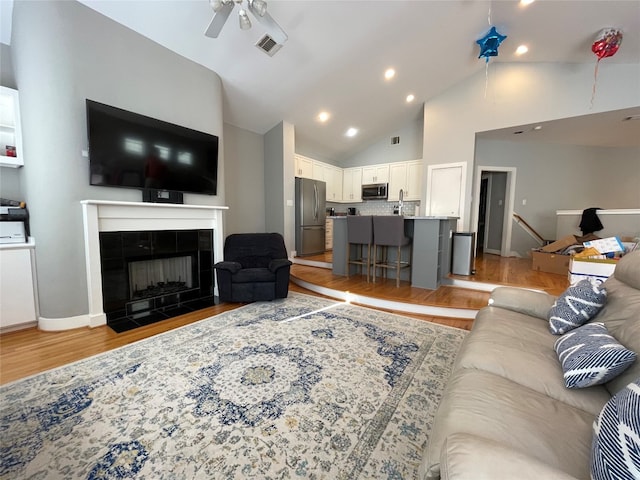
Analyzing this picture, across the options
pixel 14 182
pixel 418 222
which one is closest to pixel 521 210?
pixel 418 222

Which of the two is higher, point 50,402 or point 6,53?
point 6,53

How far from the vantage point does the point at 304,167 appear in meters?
5.88

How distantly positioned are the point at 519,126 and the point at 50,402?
6582 millimetres

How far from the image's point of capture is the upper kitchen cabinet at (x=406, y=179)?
618 centimetres

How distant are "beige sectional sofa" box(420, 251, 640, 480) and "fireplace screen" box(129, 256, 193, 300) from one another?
333 centimetres

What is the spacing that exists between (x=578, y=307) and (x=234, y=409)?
2.07 m

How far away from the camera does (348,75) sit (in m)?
4.24

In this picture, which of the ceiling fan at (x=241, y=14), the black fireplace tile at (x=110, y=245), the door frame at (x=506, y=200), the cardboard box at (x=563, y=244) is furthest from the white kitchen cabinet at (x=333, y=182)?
the black fireplace tile at (x=110, y=245)

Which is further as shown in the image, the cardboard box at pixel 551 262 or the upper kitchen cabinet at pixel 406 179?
the upper kitchen cabinet at pixel 406 179

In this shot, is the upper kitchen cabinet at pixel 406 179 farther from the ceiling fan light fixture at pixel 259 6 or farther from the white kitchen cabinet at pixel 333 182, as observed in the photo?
the ceiling fan light fixture at pixel 259 6

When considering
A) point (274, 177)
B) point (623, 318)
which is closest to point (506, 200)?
point (274, 177)

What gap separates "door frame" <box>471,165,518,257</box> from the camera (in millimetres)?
5551

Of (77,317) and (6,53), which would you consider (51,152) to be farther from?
(77,317)

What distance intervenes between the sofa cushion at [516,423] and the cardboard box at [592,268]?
277 centimetres
